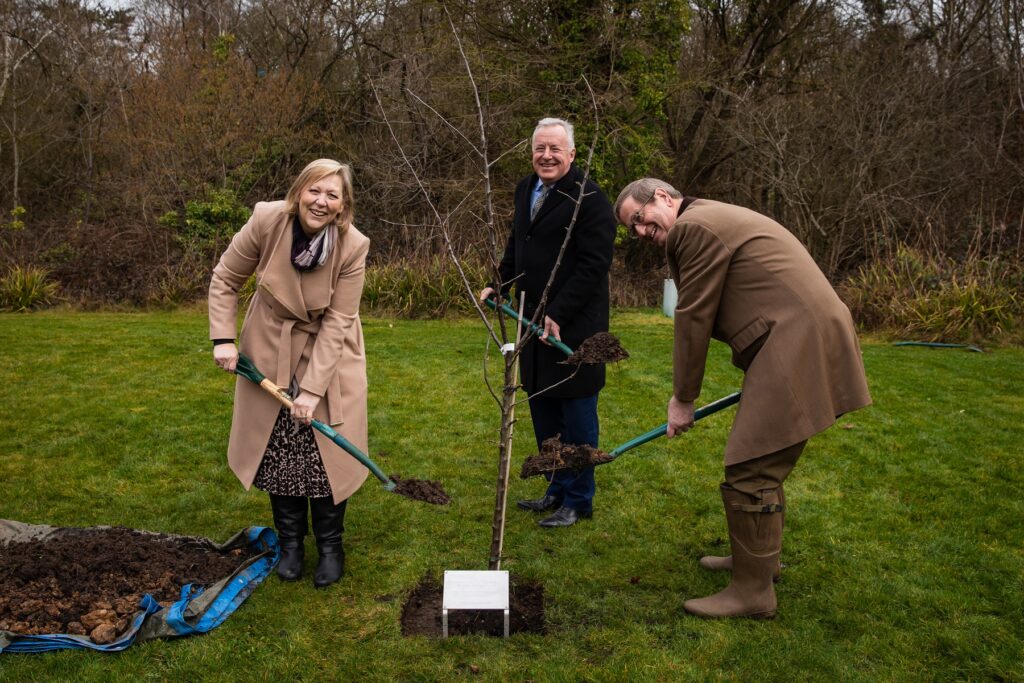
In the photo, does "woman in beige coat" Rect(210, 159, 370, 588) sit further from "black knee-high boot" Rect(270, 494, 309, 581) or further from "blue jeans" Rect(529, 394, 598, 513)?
"blue jeans" Rect(529, 394, 598, 513)

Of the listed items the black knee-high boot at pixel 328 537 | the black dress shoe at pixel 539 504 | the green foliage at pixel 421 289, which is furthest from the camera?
the green foliage at pixel 421 289

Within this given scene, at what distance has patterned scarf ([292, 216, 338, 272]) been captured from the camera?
11.5 ft

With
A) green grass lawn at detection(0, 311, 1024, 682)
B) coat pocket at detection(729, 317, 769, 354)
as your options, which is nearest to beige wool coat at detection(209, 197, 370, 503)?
green grass lawn at detection(0, 311, 1024, 682)

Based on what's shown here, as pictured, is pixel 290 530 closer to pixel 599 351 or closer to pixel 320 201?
pixel 320 201

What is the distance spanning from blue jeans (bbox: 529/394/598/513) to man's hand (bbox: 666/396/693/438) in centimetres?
85

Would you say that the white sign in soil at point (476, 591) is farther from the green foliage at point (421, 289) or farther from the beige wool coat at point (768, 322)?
the green foliage at point (421, 289)

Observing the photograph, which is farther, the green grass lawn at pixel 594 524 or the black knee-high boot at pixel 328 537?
the black knee-high boot at pixel 328 537

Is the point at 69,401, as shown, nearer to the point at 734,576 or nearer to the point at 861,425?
the point at 734,576

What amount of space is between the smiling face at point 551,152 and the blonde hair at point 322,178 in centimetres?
94

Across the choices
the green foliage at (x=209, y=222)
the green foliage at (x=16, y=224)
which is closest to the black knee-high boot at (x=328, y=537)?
the green foliage at (x=209, y=222)

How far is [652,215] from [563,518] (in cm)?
184

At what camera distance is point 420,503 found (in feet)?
15.9

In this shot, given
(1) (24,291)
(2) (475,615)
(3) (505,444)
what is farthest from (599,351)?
(1) (24,291)

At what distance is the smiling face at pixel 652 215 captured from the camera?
3361 mm
